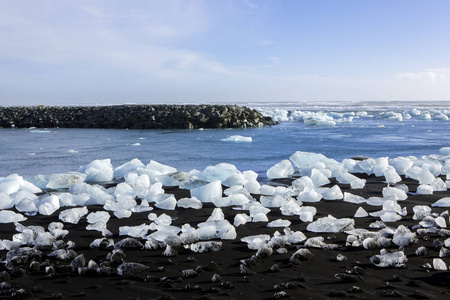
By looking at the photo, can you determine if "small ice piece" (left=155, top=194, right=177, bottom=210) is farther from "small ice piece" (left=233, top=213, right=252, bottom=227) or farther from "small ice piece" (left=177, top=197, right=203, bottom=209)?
"small ice piece" (left=233, top=213, right=252, bottom=227)

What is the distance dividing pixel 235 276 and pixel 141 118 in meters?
15.9

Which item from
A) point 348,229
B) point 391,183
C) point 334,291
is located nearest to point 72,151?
point 391,183

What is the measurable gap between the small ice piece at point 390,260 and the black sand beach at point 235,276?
3 centimetres

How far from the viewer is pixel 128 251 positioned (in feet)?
9.25

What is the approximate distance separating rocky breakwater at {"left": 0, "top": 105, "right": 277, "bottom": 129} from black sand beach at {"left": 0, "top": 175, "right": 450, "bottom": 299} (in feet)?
45.6

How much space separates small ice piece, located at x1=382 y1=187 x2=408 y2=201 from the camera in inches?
165

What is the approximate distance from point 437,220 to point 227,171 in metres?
2.61

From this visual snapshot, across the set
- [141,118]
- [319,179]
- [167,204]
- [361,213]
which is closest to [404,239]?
[361,213]

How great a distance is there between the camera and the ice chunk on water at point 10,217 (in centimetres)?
351

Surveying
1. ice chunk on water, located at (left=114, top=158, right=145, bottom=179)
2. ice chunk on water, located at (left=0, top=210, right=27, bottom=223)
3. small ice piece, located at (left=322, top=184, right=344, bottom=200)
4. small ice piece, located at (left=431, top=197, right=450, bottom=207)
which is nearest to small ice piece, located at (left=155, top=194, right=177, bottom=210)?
ice chunk on water, located at (left=0, top=210, right=27, bottom=223)

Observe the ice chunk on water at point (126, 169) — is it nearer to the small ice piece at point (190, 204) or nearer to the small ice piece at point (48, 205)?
the small ice piece at point (48, 205)

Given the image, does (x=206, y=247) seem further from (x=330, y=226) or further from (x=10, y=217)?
(x=10, y=217)

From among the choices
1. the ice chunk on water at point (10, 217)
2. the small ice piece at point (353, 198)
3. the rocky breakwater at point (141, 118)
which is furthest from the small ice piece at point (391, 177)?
the rocky breakwater at point (141, 118)

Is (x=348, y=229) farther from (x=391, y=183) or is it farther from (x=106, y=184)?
(x=106, y=184)
